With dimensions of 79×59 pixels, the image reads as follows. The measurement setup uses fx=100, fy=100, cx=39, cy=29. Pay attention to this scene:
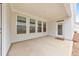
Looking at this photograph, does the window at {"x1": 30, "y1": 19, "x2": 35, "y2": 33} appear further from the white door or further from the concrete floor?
the concrete floor

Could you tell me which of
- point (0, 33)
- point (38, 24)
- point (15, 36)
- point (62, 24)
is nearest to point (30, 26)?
point (38, 24)

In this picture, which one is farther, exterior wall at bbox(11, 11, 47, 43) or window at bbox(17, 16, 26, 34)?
window at bbox(17, 16, 26, 34)

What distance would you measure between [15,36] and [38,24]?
115 inches

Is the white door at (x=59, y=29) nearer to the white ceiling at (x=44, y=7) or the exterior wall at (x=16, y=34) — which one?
the white ceiling at (x=44, y=7)

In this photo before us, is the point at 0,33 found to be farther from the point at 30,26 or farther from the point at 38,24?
the point at 38,24

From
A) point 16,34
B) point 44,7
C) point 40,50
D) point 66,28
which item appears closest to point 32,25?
point 16,34

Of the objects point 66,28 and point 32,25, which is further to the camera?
point 32,25

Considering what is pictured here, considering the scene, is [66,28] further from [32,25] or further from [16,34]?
[16,34]

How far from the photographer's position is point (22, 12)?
235 inches

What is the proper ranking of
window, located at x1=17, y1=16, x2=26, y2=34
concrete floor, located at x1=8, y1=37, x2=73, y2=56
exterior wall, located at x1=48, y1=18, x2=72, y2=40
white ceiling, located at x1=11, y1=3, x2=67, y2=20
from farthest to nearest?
1. exterior wall, located at x1=48, y1=18, x2=72, y2=40
2. window, located at x1=17, y1=16, x2=26, y2=34
3. white ceiling, located at x1=11, y1=3, x2=67, y2=20
4. concrete floor, located at x1=8, y1=37, x2=73, y2=56

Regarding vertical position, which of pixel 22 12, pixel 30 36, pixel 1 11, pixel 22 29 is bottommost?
pixel 30 36

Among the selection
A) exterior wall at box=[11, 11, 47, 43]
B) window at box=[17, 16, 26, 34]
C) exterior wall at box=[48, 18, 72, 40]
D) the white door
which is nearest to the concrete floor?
exterior wall at box=[11, 11, 47, 43]

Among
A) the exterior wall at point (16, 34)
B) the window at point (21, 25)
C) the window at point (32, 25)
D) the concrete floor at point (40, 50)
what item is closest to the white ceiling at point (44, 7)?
the exterior wall at point (16, 34)

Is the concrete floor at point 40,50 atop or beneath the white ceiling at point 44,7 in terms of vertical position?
beneath
